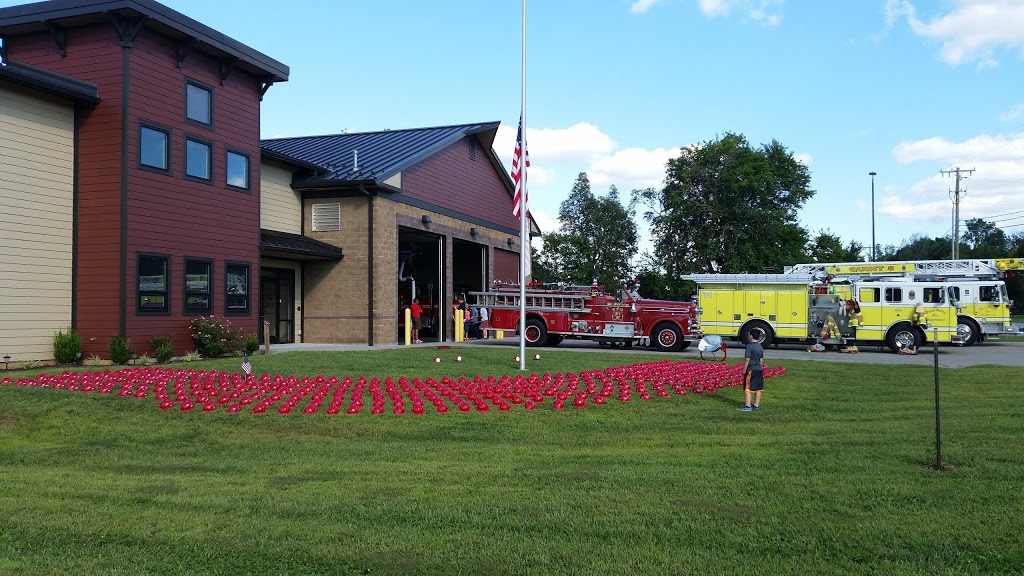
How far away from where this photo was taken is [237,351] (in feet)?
67.5

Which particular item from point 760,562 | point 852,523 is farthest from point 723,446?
point 760,562

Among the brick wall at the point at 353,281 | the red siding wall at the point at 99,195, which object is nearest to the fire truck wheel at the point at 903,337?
the brick wall at the point at 353,281

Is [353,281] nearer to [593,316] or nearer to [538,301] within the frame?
[538,301]

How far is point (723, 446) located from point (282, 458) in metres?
5.03

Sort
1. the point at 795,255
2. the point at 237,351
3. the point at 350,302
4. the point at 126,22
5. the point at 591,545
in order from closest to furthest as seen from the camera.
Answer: the point at 591,545 < the point at 126,22 < the point at 237,351 < the point at 350,302 < the point at 795,255

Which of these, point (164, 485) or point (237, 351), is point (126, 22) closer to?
point (237, 351)

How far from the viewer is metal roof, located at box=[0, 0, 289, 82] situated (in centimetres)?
1750

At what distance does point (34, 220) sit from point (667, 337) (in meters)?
18.5

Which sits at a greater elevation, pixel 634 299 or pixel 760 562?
pixel 634 299

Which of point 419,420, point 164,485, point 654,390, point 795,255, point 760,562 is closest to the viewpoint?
point 760,562

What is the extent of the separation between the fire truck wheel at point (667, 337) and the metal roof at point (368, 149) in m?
10.6

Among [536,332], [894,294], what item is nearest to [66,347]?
[536,332]

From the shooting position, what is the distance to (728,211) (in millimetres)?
50812

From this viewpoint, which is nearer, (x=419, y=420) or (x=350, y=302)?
(x=419, y=420)
